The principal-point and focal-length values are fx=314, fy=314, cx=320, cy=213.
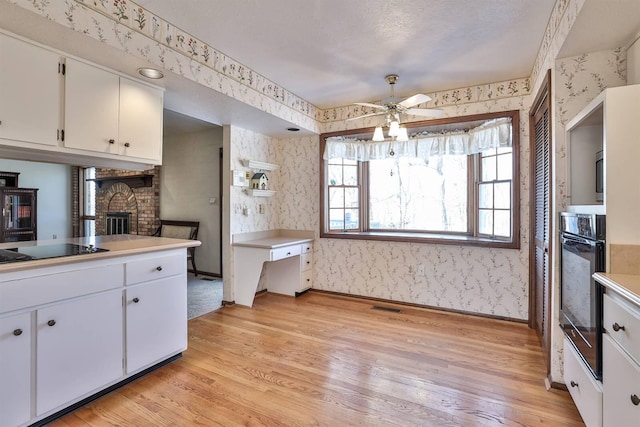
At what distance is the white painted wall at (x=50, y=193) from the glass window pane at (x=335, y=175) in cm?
630

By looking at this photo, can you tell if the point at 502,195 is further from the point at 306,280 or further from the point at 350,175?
the point at 306,280

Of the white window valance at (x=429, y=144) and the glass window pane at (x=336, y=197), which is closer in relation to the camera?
the white window valance at (x=429, y=144)

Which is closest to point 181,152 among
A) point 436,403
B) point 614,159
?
point 436,403

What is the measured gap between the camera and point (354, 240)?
4.15 meters

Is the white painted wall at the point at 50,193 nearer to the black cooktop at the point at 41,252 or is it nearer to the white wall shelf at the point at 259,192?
the white wall shelf at the point at 259,192

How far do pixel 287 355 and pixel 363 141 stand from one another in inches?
109

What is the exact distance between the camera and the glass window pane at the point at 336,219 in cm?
439

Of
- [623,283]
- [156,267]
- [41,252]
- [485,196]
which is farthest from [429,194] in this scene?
[41,252]

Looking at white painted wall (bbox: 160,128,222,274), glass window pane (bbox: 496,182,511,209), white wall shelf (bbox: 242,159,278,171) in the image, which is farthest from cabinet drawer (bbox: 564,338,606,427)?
white painted wall (bbox: 160,128,222,274)

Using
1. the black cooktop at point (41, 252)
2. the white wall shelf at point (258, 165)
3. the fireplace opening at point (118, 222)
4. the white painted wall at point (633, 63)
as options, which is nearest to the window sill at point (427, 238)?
the white wall shelf at point (258, 165)

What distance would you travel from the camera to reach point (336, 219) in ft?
14.4

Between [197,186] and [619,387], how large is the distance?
5.41m

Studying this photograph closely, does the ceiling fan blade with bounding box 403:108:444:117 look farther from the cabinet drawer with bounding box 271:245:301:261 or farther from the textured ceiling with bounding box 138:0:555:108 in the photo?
the cabinet drawer with bounding box 271:245:301:261

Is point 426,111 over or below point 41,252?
over
